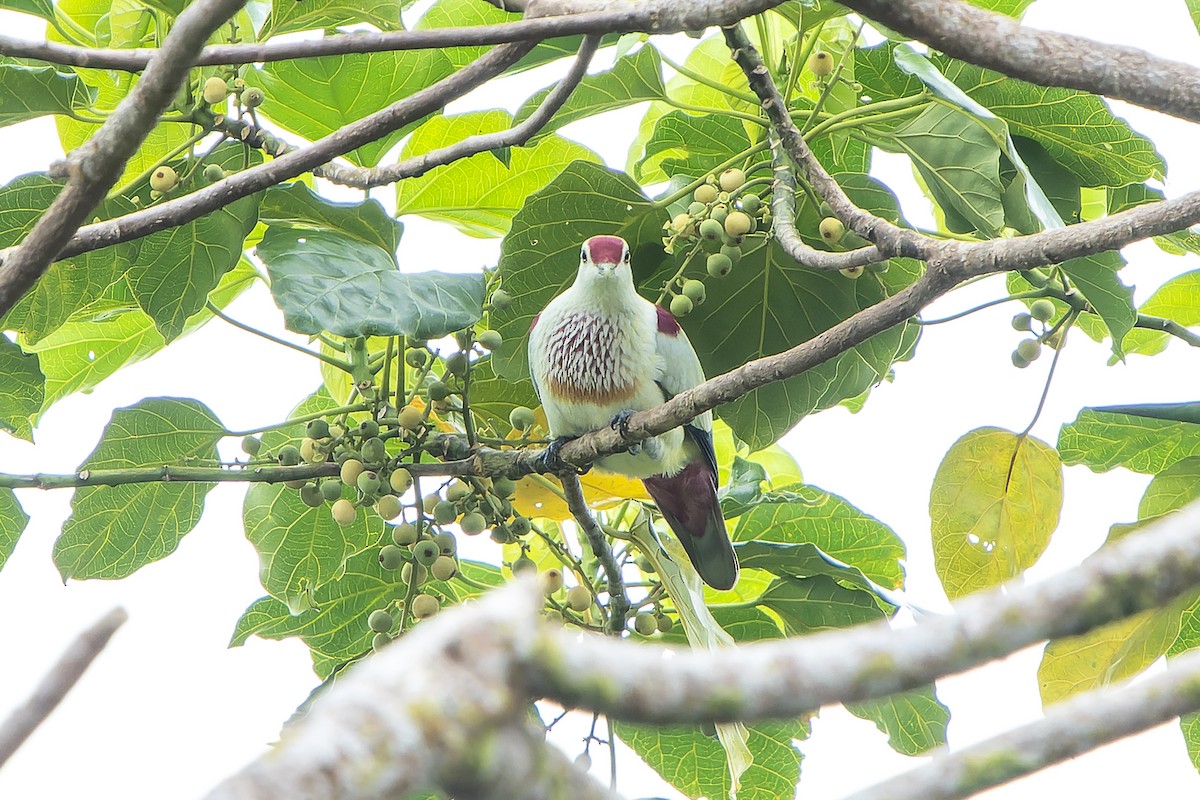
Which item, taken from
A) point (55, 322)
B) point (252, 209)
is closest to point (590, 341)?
point (252, 209)

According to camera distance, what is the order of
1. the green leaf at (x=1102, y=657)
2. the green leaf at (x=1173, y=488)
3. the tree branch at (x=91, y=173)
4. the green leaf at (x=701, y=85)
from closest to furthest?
the tree branch at (x=91, y=173), the green leaf at (x=1102, y=657), the green leaf at (x=1173, y=488), the green leaf at (x=701, y=85)

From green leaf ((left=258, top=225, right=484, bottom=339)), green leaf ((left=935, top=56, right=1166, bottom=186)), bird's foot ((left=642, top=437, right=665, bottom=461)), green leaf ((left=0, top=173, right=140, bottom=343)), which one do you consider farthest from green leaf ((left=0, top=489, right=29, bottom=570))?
green leaf ((left=935, top=56, right=1166, bottom=186))

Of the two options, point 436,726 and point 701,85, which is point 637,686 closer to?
point 436,726

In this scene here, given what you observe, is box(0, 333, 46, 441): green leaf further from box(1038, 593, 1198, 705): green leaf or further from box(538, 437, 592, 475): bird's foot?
box(1038, 593, 1198, 705): green leaf

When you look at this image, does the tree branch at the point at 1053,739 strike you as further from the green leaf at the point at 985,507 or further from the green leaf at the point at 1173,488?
the green leaf at the point at 1173,488

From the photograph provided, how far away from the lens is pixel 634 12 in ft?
5.55

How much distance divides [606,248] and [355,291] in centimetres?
64

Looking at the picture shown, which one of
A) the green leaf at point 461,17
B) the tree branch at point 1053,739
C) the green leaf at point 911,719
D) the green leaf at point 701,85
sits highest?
the green leaf at point 701,85

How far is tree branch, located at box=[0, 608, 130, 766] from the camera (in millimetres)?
696

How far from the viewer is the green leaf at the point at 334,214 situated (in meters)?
2.24

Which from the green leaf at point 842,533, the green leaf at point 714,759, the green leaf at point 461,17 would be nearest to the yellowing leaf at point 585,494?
the green leaf at point 842,533

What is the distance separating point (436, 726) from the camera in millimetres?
548

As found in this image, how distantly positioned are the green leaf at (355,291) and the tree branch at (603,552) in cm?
39

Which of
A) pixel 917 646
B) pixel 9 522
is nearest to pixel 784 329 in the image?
pixel 9 522
